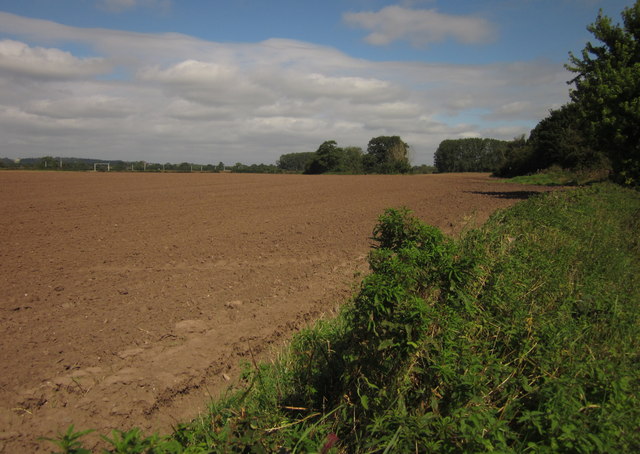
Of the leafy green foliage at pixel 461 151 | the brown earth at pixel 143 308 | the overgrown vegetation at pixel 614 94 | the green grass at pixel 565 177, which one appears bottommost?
the brown earth at pixel 143 308

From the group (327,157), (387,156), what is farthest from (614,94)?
(387,156)

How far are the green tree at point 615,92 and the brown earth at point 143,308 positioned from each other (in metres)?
10.9

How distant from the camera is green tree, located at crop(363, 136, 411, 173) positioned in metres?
85.9

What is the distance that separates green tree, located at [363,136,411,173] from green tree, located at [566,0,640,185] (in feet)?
211

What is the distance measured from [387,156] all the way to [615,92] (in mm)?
82140

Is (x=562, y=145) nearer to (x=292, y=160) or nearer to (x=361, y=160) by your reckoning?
(x=361, y=160)

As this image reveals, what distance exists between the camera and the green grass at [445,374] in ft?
9.34

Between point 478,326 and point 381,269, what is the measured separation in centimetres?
103

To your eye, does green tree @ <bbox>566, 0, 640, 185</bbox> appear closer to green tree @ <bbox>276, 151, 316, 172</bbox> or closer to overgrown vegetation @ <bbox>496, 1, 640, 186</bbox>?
overgrown vegetation @ <bbox>496, 1, 640, 186</bbox>

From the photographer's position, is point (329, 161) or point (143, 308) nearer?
point (143, 308)

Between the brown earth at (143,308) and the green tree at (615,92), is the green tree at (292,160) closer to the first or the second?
the green tree at (615,92)

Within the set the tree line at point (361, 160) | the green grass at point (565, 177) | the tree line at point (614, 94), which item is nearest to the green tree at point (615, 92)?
the tree line at point (614, 94)

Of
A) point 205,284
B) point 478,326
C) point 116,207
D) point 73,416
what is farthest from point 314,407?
point 116,207

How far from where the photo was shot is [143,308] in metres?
6.27
